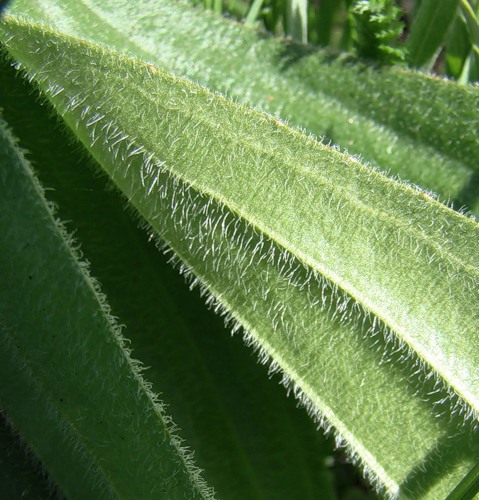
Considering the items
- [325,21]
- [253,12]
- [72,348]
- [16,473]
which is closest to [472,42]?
[325,21]

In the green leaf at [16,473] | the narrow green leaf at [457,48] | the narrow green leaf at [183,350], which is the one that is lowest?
the green leaf at [16,473]

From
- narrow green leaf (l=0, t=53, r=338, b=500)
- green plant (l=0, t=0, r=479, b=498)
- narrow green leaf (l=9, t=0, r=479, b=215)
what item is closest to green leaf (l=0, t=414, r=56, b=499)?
green plant (l=0, t=0, r=479, b=498)

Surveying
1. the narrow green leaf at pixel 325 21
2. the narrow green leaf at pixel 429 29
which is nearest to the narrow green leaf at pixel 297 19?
the narrow green leaf at pixel 325 21

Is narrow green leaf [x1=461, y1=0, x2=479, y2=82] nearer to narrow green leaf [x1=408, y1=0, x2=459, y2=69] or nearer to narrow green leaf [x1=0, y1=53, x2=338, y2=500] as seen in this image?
narrow green leaf [x1=408, y1=0, x2=459, y2=69]

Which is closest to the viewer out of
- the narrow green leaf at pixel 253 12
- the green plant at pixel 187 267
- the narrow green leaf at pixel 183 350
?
the green plant at pixel 187 267

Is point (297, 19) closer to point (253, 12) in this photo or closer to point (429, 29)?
point (253, 12)

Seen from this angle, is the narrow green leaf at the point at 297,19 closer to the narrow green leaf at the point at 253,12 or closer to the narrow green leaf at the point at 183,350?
the narrow green leaf at the point at 253,12
